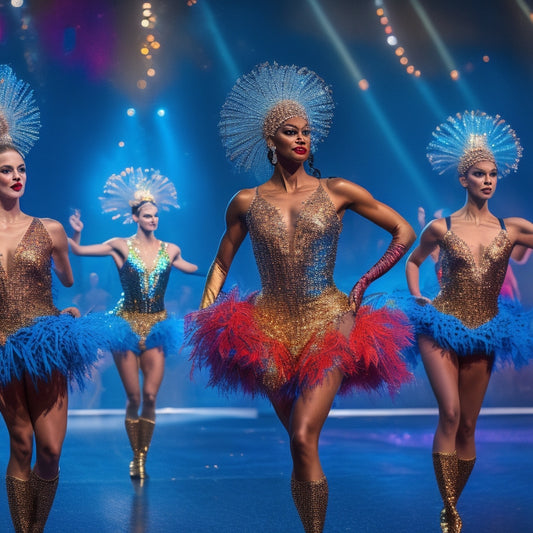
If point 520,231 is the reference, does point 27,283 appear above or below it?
below

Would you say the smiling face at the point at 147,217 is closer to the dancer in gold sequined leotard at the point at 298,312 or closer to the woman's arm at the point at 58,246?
the woman's arm at the point at 58,246

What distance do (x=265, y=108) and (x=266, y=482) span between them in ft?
9.22

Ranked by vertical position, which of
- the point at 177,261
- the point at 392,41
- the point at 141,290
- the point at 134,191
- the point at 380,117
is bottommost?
the point at 141,290

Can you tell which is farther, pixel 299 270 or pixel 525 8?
pixel 525 8

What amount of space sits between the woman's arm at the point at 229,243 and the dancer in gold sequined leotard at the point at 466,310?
1.17 meters

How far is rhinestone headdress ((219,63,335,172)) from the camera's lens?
3912 millimetres

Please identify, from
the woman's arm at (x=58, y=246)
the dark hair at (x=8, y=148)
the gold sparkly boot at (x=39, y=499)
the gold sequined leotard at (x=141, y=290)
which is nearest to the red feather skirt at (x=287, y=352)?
the woman's arm at (x=58, y=246)

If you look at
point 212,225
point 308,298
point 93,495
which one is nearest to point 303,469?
point 308,298

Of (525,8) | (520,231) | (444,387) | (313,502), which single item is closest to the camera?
(313,502)

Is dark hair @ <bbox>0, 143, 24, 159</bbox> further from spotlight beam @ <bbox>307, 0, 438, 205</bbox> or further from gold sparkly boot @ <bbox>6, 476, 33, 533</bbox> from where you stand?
spotlight beam @ <bbox>307, 0, 438, 205</bbox>

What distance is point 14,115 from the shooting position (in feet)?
13.5

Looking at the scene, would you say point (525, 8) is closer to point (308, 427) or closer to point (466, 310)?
point (466, 310)

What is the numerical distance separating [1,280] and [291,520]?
2056mm

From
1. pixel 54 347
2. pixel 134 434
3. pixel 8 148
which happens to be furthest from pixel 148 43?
pixel 54 347
